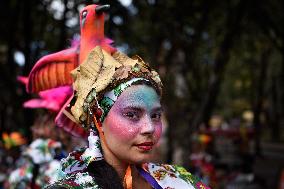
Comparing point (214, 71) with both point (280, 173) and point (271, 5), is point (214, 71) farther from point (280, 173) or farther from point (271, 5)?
point (280, 173)

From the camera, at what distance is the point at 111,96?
9.16 feet

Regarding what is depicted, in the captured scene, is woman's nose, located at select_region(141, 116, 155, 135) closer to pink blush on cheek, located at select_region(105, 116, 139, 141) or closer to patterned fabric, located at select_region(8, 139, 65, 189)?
pink blush on cheek, located at select_region(105, 116, 139, 141)

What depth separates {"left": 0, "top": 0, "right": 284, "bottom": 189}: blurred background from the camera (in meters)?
8.34

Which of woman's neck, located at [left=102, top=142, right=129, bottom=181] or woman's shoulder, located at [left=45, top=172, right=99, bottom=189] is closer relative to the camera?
woman's shoulder, located at [left=45, top=172, right=99, bottom=189]

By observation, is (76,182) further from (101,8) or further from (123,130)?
(101,8)

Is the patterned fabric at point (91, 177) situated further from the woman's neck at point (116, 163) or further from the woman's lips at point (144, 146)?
the woman's lips at point (144, 146)

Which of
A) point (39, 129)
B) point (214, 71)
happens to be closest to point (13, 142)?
point (39, 129)

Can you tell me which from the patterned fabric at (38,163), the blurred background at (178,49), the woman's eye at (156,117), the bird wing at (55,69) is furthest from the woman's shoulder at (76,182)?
the patterned fabric at (38,163)

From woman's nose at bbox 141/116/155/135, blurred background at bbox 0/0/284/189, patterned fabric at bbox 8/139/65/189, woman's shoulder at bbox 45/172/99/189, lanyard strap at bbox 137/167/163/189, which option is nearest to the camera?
woman's shoulder at bbox 45/172/99/189

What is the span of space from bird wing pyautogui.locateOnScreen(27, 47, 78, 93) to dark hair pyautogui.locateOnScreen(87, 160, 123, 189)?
125 centimetres

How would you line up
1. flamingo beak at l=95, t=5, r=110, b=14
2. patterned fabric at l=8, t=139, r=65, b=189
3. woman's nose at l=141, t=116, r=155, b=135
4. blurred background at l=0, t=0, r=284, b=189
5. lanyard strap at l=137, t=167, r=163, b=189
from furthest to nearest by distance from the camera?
blurred background at l=0, t=0, r=284, b=189 → patterned fabric at l=8, t=139, r=65, b=189 → flamingo beak at l=95, t=5, r=110, b=14 → lanyard strap at l=137, t=167, r=163, b=189 → woman's nose at l=141, t=116, r=155, b=135

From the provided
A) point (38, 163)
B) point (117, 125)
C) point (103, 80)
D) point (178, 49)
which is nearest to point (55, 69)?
point (103, 80)

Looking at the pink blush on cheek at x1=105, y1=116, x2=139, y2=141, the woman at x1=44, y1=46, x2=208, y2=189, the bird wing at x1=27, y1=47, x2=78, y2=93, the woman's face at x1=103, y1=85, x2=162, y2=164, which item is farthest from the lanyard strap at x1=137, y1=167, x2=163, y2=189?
the bird wing at x1=27, y1=47, x2=78, y2=93

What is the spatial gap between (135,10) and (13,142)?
3.22 meters
